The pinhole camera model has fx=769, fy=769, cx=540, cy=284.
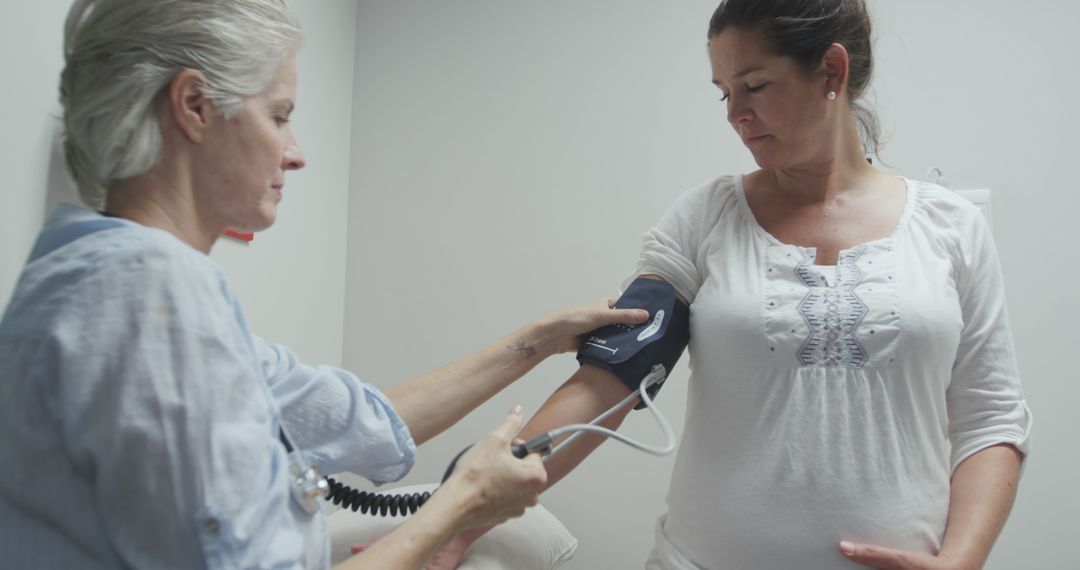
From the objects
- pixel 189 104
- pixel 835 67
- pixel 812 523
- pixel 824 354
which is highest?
pixel 835 67

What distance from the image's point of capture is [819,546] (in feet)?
3.63

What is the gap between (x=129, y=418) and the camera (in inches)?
25.6

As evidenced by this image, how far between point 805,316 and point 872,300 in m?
0.10

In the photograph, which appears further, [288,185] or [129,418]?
[288,185]

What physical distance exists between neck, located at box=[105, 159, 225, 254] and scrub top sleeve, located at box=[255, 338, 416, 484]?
0.24 meters

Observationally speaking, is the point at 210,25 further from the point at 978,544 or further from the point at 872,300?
the point at 978,544

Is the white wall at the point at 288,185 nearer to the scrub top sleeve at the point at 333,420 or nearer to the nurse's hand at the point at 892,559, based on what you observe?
the scrub top sleeve at the point at 333,420

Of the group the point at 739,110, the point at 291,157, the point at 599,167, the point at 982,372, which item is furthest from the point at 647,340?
the point at 599,167

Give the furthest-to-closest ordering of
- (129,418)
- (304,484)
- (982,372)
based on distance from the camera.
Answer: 1. (982,372)
2. (304,484)
3. (129,418)

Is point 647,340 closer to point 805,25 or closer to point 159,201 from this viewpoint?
point 805,25

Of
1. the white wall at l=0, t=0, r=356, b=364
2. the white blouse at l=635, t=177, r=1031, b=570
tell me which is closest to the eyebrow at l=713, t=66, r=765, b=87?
the white blouse at l=635, t=177, r=1031, b=570

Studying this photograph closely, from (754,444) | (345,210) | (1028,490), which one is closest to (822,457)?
(754,444)

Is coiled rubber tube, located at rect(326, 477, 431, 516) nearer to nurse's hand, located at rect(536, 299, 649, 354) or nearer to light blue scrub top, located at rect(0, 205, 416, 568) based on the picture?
nurse's hand, located at rect(536, 299, 649, 354)

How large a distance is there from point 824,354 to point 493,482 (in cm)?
56
